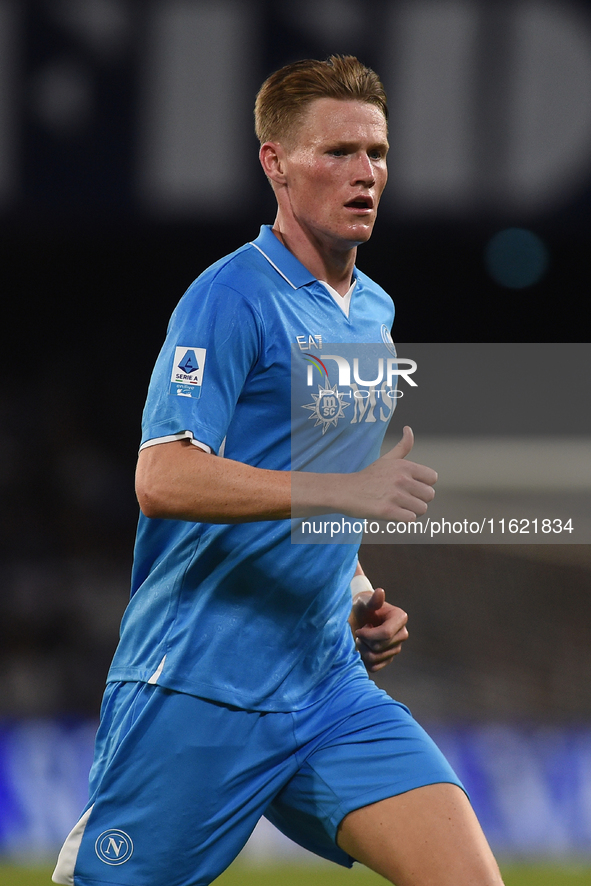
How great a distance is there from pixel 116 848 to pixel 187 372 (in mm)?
914

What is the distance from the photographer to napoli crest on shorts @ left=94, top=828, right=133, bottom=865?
6.95 ft

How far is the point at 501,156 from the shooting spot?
6164 millimetres

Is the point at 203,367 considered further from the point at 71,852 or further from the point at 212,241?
the point at 212,241

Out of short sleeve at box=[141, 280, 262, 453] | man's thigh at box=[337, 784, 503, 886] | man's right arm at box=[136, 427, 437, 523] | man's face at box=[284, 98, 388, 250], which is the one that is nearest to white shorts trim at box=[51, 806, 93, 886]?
man's thigh at box=[337, 784, 503, 886]

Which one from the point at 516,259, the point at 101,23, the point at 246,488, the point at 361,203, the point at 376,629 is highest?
the point at 101,23

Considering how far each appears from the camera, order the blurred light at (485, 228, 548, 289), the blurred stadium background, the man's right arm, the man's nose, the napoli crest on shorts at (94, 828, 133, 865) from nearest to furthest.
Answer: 1. the man's right arm
2. the napoli crest on shorts at (94, 828, 133, 865)
3. the man's nose
4. the blurred stadium background
5. the blurred light at (485, 228, 548, 289)

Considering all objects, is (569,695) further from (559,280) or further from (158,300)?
(158,300)

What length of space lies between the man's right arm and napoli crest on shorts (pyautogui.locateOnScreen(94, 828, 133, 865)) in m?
0.64

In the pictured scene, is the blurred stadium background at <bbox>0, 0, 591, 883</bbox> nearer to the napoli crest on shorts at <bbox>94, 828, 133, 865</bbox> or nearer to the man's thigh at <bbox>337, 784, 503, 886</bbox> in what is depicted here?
the man's thigh at <bbox>337, 784, 503, 886</bbox>

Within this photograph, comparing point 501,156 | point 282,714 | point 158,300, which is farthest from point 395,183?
point 282,714

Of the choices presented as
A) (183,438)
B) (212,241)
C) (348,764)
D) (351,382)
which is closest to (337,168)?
(351,382)

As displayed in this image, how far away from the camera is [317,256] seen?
2336 millimetres

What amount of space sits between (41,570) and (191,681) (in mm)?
6068

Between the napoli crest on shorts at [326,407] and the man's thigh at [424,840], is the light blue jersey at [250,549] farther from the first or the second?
the man's thigh at [424,840]
